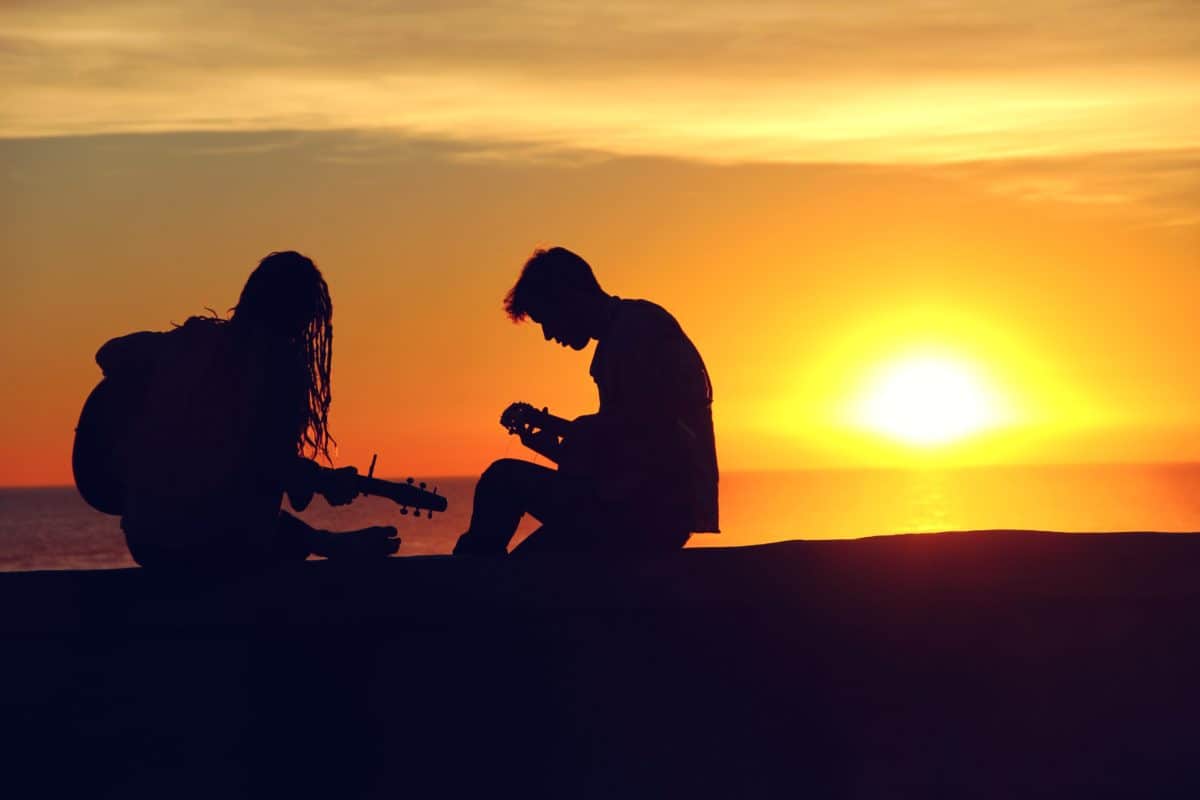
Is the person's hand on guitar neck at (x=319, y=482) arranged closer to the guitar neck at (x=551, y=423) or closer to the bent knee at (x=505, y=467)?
the bent knee at (x=505, y=467)

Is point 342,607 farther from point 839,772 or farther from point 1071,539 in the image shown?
point 1071,539

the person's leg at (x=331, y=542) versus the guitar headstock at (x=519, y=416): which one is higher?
the guitar headstock at (x=519, y=416)

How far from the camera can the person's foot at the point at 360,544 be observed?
22.9 ft

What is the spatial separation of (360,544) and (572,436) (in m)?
1.14

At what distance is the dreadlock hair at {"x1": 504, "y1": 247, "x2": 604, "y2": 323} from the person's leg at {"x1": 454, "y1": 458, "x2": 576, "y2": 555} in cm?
66

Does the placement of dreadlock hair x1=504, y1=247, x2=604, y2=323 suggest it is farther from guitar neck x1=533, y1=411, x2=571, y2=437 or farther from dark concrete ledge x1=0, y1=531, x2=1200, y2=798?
dark concrete ledge x1=0, y1=531, x2=1200, y2=798

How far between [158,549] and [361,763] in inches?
43.8

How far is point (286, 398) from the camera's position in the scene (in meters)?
7.17

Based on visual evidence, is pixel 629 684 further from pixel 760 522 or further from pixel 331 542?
pixel 760 522

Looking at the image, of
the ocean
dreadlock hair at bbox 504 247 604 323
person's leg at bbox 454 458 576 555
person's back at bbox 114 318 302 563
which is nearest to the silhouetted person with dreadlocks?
person's back at bbox 114 318 302 563

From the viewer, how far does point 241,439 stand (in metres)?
7.11

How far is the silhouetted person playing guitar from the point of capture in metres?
7.39

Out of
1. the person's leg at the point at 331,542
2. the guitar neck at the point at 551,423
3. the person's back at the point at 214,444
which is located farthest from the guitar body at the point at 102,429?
the guitar neck at the point at 551,423

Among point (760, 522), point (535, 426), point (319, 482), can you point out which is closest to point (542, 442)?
point (535, 426)
